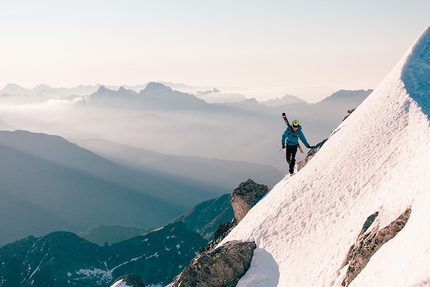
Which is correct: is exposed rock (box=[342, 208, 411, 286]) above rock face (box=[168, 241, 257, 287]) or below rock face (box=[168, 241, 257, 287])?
above

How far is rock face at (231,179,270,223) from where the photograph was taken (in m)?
37.7

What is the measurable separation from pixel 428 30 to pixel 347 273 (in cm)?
2917

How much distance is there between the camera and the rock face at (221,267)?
22.2 metres

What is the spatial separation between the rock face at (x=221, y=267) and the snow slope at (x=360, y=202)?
708mm

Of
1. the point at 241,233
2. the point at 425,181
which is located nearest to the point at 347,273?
the point at 425,181

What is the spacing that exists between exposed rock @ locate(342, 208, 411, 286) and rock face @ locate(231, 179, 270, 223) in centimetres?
2079

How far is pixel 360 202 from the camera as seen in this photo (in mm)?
20094

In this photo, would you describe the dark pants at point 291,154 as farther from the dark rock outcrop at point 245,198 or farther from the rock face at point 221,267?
the rock face at point 221,267

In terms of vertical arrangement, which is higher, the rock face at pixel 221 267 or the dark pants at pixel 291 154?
the dark pants at pixel 291 154

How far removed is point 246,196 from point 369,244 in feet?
73.8

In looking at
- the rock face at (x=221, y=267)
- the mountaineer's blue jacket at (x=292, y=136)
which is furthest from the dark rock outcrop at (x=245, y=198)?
the rock face at (x=221, y=267)

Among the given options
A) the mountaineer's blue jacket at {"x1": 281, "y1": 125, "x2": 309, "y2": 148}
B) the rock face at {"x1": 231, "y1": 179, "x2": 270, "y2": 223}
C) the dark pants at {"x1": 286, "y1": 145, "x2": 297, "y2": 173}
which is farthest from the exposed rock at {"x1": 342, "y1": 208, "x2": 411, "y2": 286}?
the rock face at {"x1": 231, "y1": 179, "x2": 270, "y2": 223}

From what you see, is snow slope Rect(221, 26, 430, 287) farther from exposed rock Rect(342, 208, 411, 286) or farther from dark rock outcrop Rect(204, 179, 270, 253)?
dark rock outcrop Rect(204, 179, 270, 253)

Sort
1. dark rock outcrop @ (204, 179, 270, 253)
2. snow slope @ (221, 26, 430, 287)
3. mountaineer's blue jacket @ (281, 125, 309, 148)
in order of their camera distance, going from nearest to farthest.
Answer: snow slope @ (221, 26, 430, 287), mountaineer's blue jacket @ (281, 125, 309, 148), dark rock outcrop @ (204, 179, 270, 253)
